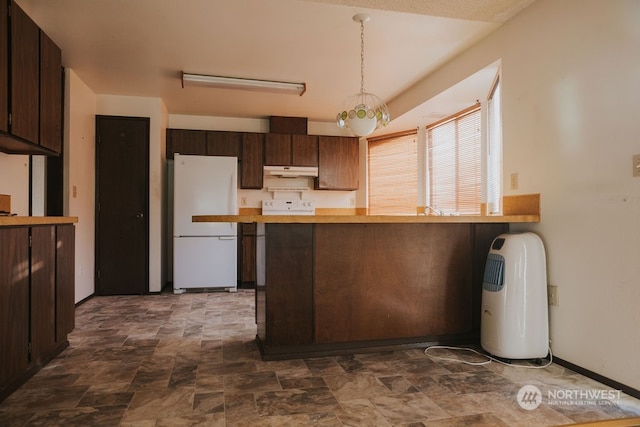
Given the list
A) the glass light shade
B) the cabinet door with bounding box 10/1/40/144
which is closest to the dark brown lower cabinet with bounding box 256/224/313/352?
the glass light shade

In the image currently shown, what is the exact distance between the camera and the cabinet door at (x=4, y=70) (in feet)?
7.30

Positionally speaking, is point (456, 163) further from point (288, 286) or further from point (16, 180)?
point (16, 180)

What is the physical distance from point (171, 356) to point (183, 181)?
9.29 ft

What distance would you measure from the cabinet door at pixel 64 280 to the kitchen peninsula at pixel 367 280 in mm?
1228

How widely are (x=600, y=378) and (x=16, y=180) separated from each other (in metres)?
4.08

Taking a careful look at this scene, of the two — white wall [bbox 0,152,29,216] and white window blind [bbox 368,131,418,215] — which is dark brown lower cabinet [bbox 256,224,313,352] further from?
white window blind [bbox 368,131,418,215]

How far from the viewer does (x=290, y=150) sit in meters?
5.70

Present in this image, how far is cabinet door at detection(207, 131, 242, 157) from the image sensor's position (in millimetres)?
5473

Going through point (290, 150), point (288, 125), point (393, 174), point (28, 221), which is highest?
point (288, 125)

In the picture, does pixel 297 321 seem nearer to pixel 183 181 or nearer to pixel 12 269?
pixel 12 269

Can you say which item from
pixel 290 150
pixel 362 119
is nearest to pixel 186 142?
pixel 290 150

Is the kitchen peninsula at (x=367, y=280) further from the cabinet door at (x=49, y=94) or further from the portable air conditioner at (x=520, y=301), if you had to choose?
the cabinet door at (x=49, y=94)

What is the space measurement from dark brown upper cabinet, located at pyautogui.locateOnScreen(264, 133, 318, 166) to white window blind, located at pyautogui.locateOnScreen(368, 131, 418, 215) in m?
0.96

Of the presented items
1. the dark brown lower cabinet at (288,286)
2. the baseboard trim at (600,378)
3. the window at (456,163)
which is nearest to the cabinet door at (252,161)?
the window at (456,163)
